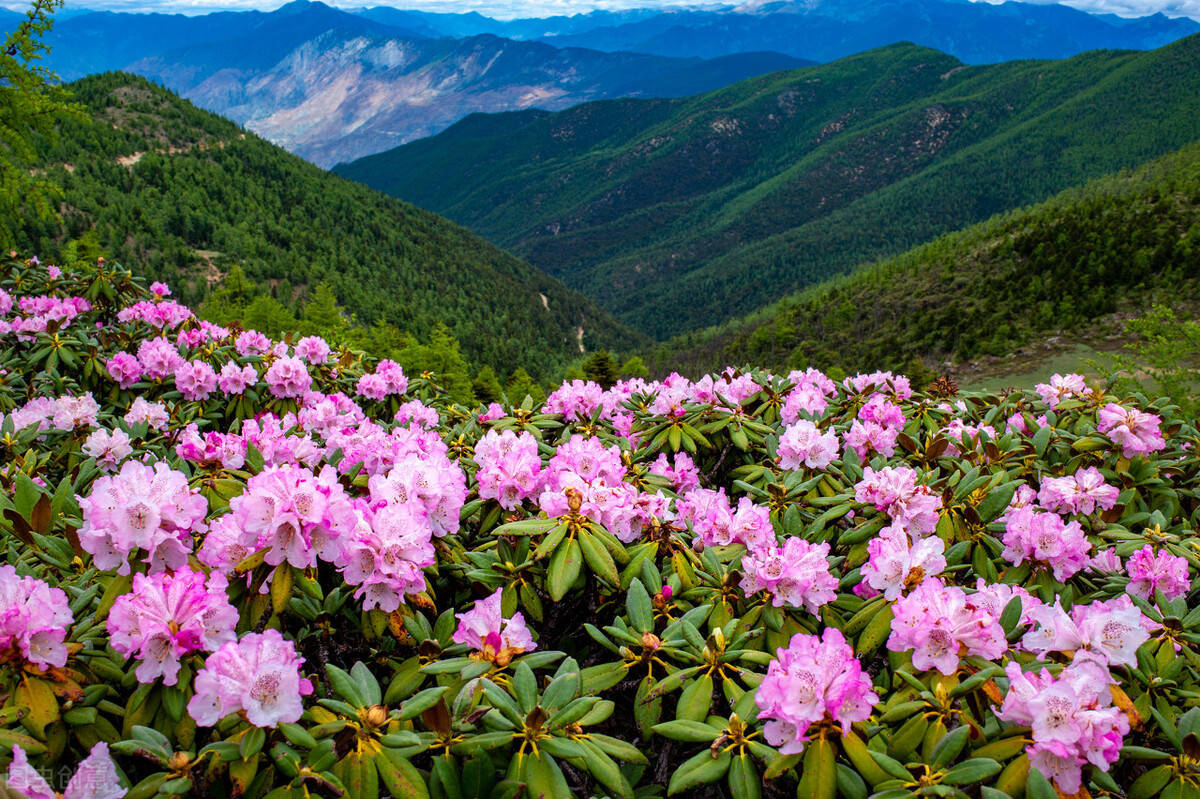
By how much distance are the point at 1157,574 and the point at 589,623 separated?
209 cm

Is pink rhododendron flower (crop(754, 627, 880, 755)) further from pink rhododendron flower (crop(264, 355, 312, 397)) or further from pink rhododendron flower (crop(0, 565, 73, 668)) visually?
pink rhododendron flower (crop(264, 355, 312, 397))

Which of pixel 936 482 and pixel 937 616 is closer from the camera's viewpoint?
pixel 937 616

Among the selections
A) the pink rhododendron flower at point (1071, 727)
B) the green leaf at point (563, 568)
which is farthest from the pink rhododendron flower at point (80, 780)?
the pink rhododendron flower at point (1071, 727)

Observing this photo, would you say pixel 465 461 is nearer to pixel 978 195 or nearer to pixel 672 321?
pixel 672 321

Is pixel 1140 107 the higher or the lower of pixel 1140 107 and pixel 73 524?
the higher

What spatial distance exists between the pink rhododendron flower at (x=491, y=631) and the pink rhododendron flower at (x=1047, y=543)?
5.98 ft

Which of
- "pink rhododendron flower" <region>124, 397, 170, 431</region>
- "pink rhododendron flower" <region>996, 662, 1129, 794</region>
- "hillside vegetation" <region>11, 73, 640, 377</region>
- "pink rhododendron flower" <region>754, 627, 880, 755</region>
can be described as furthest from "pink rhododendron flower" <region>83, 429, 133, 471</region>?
"hillside vegetation" <region>11, 73, 640, 377</region>

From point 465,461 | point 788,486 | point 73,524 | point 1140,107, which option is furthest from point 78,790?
point 1140,107

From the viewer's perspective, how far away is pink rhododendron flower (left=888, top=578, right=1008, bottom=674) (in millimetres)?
1605

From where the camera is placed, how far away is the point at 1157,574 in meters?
2.28

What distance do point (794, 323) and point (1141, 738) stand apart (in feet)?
158

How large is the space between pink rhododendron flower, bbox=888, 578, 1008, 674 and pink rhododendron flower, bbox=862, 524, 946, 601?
185 mm

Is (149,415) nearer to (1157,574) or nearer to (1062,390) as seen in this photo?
(1157,574)

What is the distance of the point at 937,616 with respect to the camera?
1627 millimetres
